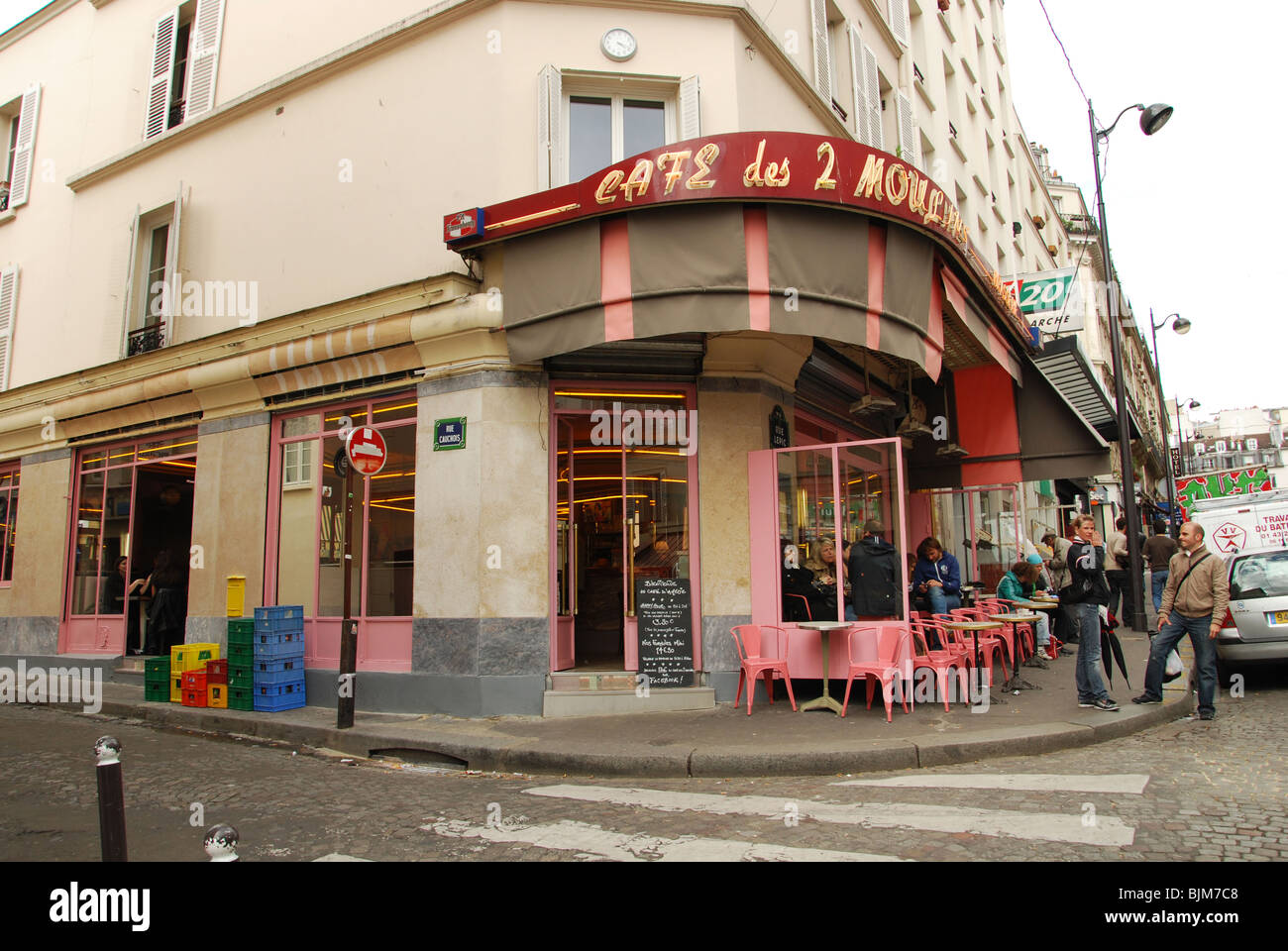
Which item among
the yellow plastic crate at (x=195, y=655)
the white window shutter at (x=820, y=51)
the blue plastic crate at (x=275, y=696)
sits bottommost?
the blue plastic crate at (x=275, y=696)

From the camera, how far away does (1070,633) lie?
13344mm

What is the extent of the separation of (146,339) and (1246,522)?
21.3 metres

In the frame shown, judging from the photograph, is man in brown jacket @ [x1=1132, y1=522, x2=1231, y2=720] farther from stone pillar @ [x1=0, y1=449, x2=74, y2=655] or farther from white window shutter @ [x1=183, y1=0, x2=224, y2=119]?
stone pillar @ [x1=0, y1=449, x2=74, y2=655]

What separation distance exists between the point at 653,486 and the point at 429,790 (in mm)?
4286

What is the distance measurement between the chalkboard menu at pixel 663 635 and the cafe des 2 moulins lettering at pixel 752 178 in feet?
13.1

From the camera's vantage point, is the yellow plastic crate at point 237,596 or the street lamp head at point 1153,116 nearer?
the yellow plastic crate at point 237,596

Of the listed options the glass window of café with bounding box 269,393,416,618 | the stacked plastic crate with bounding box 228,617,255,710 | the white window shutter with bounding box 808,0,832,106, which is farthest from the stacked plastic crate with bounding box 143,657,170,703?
the white window shutter with bounding box 808,0,832,106

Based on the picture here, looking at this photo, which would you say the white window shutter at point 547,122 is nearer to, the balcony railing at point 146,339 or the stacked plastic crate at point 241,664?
the stacked plastic crate at point 241,664

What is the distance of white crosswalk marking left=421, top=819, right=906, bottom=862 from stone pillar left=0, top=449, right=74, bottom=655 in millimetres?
11796

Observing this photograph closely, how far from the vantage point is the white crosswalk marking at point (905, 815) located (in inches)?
174

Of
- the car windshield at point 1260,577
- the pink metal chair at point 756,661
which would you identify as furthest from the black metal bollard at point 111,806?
the car windshield at point 1260,577

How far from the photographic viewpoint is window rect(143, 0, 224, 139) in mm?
12703
